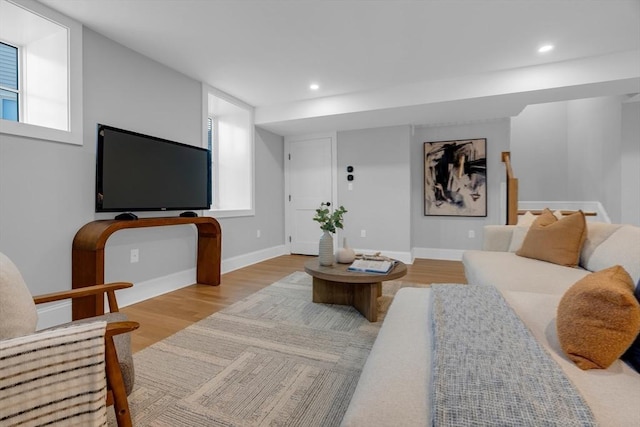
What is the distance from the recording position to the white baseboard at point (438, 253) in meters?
4.67

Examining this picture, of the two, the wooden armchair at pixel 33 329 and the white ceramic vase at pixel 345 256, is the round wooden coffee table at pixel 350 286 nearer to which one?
the white ceramic vase at pixel 345 256

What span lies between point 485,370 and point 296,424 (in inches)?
34.2

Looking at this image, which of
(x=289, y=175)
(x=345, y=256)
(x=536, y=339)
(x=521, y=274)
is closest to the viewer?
(x=536, y=339)

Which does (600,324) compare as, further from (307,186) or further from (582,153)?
(582,153)

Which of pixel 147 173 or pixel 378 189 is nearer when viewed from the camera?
pixel 147 173

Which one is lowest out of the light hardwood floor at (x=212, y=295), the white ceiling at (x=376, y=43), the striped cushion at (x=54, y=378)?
the light hardwood floor at (x=212, y=295)

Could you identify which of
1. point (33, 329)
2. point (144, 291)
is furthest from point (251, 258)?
point (33, 329)

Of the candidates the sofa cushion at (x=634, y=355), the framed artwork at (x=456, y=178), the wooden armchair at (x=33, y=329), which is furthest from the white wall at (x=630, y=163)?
the wooden armchair at (x=33, y=329)

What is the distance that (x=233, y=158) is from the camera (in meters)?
4.46

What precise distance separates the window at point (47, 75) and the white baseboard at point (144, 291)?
130 centimetres

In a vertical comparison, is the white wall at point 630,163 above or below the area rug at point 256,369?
above

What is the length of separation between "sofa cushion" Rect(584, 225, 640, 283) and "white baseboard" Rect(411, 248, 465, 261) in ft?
8.50

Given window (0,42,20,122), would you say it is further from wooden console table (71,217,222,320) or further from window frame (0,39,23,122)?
wooden console table (71,217,222,320)

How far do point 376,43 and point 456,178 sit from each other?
2.69m
